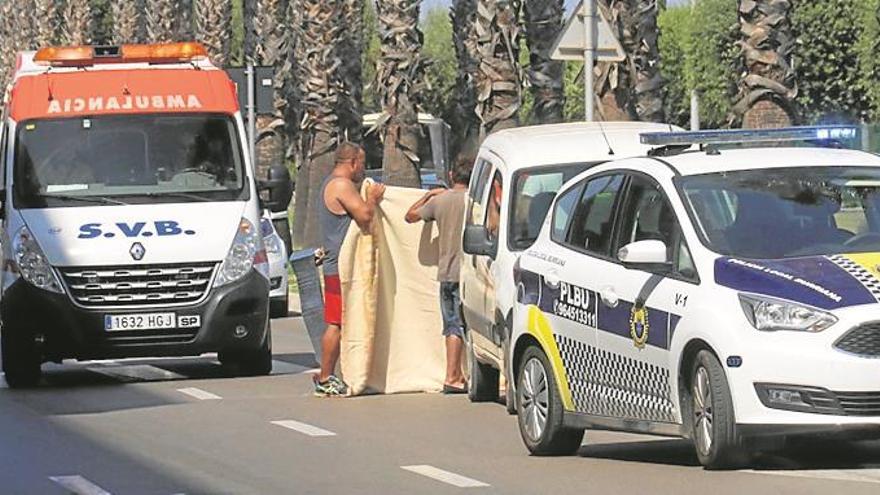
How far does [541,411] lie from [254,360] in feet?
23.1

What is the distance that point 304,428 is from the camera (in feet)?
49.1

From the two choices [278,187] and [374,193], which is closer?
[374,193]

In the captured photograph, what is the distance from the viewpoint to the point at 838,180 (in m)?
12.2

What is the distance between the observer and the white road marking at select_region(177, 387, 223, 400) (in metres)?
17.4

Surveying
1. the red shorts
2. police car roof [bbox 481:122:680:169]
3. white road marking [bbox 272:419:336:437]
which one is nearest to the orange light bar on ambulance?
the red shorts

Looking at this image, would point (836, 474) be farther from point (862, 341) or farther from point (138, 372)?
point (138, 372)

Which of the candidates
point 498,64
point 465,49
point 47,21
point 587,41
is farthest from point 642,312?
point 47,21

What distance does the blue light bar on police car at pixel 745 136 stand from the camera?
12820 mm

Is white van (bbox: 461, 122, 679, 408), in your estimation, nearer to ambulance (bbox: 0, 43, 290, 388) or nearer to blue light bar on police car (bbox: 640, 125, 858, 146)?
blue light bar on police car (bbox: 640, 125, 858, 146)

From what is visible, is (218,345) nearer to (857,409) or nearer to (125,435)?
(125,435)

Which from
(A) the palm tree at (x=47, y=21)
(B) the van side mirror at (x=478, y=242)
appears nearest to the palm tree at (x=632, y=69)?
(B) the van side mirror at (x=478, y=242)

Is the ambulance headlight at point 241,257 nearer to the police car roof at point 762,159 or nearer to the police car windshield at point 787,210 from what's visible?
the police car roof at point 762,159

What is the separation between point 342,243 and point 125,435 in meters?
3.25

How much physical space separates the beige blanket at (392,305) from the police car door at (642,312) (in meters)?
5.16
